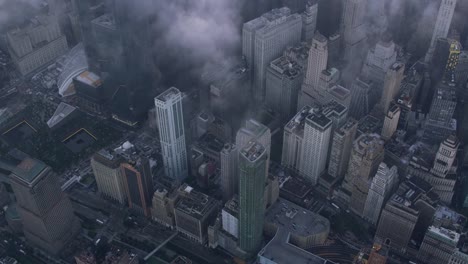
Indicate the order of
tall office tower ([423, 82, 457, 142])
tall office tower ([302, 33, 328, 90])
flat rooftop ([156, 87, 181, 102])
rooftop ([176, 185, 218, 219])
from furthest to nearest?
tall office tower ([423, 82, 457, 142]) → tall office tower ([302, 33, 328, 90]) → rooftop ([176, 185, 218, 219]) → flat rooftop ([156, 87, 181, 102])

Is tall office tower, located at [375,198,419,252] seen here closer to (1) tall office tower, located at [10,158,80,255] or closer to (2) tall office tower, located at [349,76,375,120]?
(2) tall office tower, located at [349,76,375,120]

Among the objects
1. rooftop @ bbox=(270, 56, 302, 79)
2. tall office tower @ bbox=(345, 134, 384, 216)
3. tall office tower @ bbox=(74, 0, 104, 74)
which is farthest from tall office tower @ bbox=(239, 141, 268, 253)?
tall office tower @ bbox=(74, 0, 104, 74)

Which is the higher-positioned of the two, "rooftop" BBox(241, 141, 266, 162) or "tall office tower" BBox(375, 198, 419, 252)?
"rooftop" BBox(241, 141, 266, 162)

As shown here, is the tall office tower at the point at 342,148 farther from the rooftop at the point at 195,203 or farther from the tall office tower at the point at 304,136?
the rooftop at the point at 195,203

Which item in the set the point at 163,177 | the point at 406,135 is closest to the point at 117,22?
the point at 163,177

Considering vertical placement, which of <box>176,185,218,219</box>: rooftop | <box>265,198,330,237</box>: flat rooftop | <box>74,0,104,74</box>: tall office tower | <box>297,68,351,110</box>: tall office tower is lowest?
<box>265,198,330,237</box>: flat rooftop
